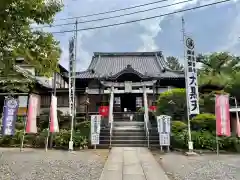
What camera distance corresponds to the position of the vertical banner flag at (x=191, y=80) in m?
12.1

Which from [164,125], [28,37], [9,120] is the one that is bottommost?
[164,125]

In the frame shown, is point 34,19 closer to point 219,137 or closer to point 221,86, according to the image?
point 219,137

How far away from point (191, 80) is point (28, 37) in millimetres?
8644

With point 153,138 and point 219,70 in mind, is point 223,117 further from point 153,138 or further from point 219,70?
point 219,70

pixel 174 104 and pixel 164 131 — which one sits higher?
pixel 174 104

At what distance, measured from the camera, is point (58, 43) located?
5977 mm

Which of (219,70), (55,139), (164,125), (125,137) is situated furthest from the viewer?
(219,70)

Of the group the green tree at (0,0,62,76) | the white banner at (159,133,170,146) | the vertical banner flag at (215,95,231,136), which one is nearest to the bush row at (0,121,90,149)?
the white banner at (159,133,170,146)

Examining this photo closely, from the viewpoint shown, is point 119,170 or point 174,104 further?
point 174,104

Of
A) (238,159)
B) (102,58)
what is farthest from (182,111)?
(102,58)

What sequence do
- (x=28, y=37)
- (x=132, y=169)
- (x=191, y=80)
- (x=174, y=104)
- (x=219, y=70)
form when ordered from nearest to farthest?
1. (x=28, y=37)
2. (x=132, y=169)
3. (x=191, y=80)
4. (x=174, y=104)
5. (x=219, y=70)

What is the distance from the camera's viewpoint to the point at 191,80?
12258 millimetres

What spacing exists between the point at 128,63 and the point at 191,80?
20254 mm

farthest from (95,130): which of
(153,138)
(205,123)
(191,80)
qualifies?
(205,123)
